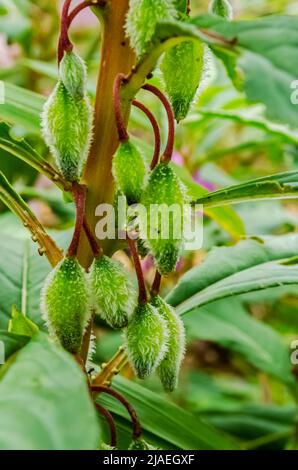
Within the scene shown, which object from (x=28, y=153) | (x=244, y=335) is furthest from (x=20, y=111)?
(x=244, y=335)

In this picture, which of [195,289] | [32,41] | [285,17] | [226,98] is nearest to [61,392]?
[285,17]

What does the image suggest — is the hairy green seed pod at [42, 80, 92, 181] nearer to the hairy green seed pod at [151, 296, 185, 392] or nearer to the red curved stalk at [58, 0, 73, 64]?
the red curved stalk at [58, 0, 73, 64]

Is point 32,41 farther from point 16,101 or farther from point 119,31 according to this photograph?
point 119,31

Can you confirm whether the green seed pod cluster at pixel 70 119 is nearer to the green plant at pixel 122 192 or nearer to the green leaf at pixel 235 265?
the green plant at pixel 122 192

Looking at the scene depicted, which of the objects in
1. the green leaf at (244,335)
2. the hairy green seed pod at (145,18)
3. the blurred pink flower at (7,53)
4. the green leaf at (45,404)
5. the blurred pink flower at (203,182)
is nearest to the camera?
the green leaf at (45,404)

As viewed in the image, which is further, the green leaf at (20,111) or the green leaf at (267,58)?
the green leaf at (20,111)

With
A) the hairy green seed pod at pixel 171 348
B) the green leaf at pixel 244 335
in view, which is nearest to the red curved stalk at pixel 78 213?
the hairy green seed pod at pixel 171 348
